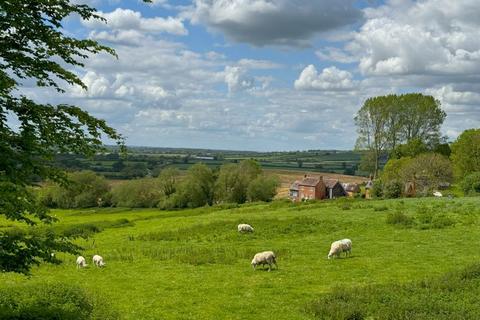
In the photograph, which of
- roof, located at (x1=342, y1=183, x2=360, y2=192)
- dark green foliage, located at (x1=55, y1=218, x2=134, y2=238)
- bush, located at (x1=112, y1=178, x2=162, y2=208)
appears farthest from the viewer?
roof, located at (x1=342, y1=183, x2=360, y2=192)

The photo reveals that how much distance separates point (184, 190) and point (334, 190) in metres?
37.9

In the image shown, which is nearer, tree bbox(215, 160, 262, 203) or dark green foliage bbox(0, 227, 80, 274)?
dark green foliage bbox(0, 227, 80, 274)

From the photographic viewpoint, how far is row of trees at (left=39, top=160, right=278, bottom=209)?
11119cm

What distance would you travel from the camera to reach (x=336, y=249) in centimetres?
2989

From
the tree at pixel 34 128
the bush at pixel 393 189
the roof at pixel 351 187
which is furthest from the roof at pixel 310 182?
the tree at pixel 34 128

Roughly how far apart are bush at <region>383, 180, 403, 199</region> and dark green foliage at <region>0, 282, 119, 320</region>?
213 feet

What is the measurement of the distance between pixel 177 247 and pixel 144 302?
16.8 meters

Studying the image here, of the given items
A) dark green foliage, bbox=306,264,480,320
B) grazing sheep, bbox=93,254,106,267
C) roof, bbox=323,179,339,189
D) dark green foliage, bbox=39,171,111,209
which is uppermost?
dark green foliage, bbox=306,264,480,320

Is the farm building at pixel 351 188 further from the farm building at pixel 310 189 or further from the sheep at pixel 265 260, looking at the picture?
the sheep at pixel 265 260

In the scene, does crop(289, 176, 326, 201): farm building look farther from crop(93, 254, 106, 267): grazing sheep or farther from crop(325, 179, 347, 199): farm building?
crop(93, 254, 106, 267): grazing sheep

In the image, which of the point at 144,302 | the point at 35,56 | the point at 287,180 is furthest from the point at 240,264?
the point at 287,180

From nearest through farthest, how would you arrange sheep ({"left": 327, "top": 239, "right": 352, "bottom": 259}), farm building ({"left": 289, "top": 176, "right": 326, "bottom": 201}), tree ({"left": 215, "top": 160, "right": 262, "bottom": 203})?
sheep ({"left": 327, "top": 239, "right": 352, "bottom": 259}) < tree ({"left": 215, "top": 160, "right": 262, "bottom": 203}) < farm building ({"left": 289, "top": 176, "right": 326, "bottom": 201})

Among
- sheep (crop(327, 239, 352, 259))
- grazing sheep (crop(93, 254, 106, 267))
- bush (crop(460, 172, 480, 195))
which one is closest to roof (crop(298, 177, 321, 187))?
bush (crop(460, 172, 480, 195))

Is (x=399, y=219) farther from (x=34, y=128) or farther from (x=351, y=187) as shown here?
(x=351, y=187)
